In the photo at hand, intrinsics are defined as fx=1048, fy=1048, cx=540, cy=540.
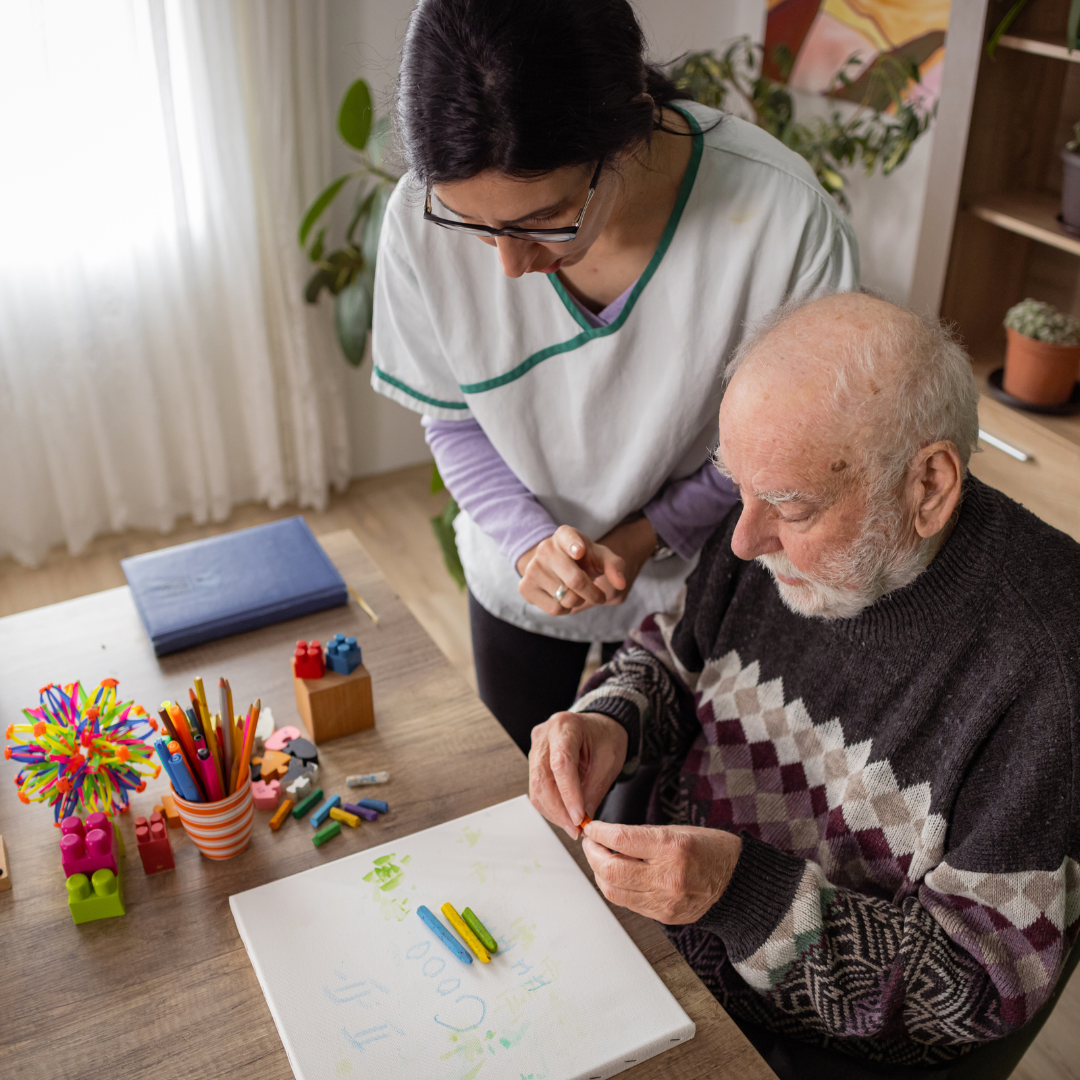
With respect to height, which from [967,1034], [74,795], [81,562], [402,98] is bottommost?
[81,562]

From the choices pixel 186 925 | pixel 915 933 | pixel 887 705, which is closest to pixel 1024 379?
pixel 887 705

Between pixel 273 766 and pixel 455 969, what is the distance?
35 cm

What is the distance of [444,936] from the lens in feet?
3.30

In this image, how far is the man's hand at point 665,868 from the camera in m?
0.99

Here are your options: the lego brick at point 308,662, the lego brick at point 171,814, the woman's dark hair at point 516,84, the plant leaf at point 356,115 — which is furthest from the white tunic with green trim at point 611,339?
the plant leaf at point 356,115

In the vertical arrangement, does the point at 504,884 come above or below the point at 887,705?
below

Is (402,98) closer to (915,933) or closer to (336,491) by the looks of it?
(915,933)

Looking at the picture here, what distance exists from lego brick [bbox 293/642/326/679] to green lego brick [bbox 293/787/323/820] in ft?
0.47

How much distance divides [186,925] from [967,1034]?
2.51ft

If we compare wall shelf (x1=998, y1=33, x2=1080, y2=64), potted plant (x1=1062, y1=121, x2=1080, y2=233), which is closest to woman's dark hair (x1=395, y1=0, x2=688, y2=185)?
wall shelf (x1=998, y1=33, x2=1080, y2=64)

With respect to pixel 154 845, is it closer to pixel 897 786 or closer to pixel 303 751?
pixel 303 751

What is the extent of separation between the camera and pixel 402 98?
105 centimetres

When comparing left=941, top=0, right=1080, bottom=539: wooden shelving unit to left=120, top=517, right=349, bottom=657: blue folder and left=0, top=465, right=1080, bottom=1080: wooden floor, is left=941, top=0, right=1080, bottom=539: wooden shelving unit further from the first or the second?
left=120, top=517, right=349, bottom=657: blue folder

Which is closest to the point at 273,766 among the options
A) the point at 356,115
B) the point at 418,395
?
the point at 418,395
